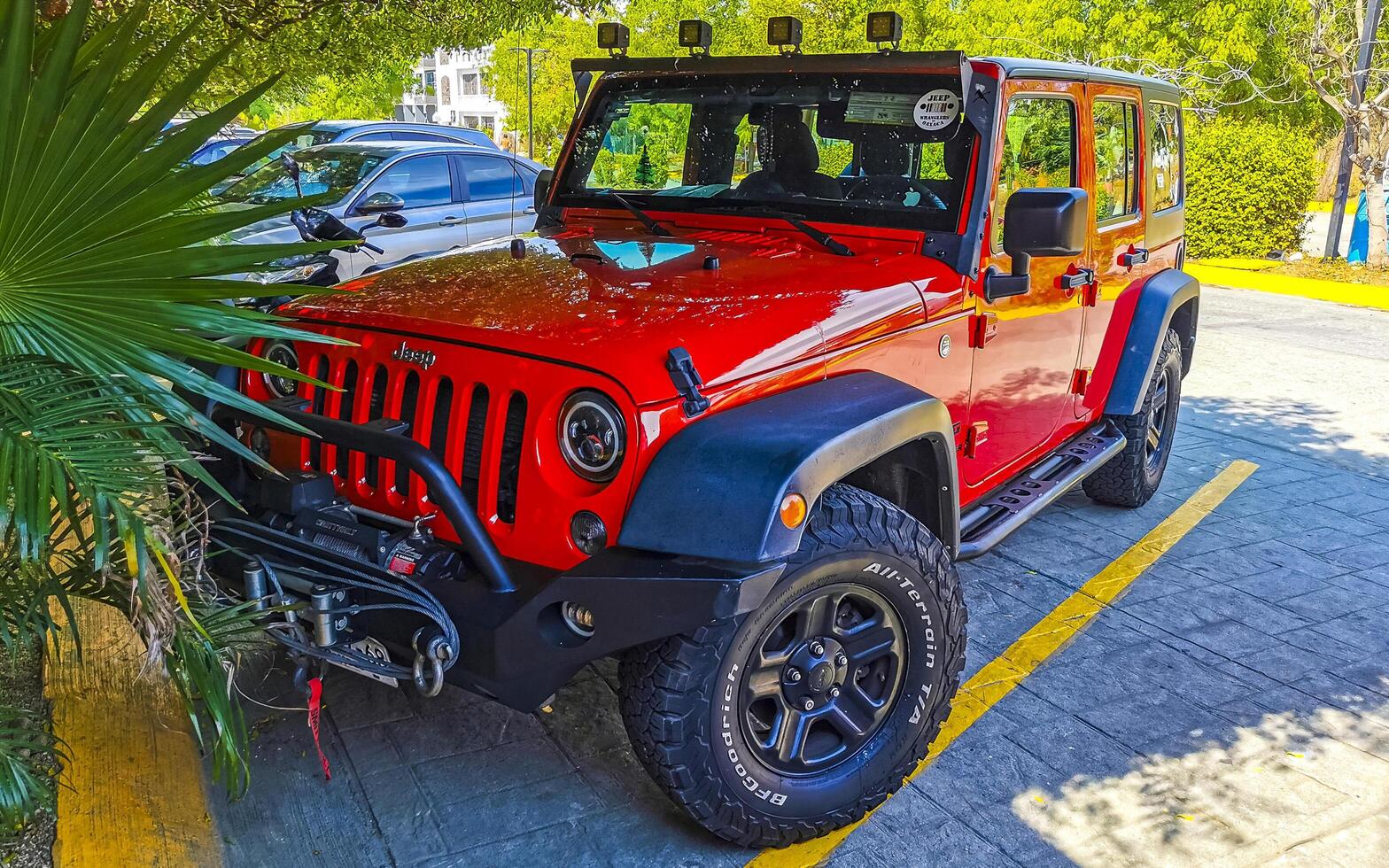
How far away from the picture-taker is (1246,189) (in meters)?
17.0

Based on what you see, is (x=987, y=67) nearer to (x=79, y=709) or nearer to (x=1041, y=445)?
(x=1041, y=445)

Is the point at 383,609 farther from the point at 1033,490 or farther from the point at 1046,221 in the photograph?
the point at 1033,490

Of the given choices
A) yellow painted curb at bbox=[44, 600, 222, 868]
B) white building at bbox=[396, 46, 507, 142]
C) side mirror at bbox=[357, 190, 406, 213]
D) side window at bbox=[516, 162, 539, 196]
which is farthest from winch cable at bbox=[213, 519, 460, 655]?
white building at bbox=[396, 46, 507, 142]

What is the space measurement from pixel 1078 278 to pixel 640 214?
174 cm

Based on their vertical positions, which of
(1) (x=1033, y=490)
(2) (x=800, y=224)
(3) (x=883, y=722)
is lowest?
(3) (x=883, y=722)

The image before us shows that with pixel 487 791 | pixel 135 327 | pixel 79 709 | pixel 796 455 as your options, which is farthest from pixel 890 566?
pixel 79 709

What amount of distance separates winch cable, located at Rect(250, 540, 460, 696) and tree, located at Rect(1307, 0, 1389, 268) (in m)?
15.6

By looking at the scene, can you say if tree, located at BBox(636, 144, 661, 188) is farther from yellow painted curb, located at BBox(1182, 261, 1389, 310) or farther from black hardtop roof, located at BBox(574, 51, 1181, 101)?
yellow painted curb, located at BBox(1182, 261, 1389, 310)

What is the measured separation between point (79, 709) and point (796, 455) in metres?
2.50

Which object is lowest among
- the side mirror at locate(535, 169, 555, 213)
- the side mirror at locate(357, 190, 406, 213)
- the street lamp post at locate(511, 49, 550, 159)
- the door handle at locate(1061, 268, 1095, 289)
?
the door handle at locate(1061, 268, 1095, 289)

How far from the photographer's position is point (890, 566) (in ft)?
9.71

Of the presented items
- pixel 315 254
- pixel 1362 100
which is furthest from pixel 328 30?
pixel 1362 100

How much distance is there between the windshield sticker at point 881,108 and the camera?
3963 mm

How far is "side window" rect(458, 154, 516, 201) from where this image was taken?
1020 centimetres
